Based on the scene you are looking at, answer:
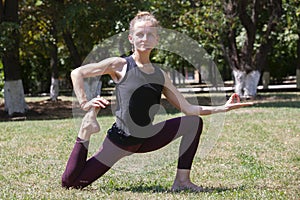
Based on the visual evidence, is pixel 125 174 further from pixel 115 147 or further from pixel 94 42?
pixel 94 42

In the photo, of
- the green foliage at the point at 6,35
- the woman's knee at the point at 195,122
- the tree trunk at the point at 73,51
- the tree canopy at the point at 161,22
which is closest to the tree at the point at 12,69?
the tree canopy at the point at 161,22

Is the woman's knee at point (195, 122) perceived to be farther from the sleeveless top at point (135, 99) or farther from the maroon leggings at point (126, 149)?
the sleeveless top at point (135, 99)

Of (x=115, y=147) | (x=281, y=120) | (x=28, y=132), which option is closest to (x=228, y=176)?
(x=115, y=147)

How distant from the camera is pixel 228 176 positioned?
6344 millimetres

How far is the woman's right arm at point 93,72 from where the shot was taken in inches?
194

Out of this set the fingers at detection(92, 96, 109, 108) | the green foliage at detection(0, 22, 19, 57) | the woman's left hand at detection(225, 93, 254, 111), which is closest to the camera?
the fingers at detection(92, 96, 109, 108)

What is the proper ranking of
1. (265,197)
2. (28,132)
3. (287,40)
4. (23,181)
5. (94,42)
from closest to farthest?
(265,197), (23,181), (28,132), (94,42), (287,40)

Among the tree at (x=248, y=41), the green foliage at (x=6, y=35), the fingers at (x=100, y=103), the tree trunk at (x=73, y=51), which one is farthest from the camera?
the tree trunk at (x=73, y=51)

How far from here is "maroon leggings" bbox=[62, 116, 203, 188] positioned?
207 inches

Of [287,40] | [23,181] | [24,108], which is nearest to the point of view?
[23,181]

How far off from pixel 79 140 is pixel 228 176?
193 cm

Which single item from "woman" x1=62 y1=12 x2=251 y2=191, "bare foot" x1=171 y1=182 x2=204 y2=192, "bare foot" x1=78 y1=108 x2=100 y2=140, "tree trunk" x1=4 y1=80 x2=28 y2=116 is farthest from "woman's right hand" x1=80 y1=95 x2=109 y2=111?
"tree trunk" x1=4 y1=80 x2=28 y2=116

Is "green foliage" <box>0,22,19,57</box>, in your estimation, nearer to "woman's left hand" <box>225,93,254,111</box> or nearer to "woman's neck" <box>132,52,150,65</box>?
"woman's neck" <box>132,52,150,65</box>

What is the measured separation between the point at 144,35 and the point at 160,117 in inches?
326
